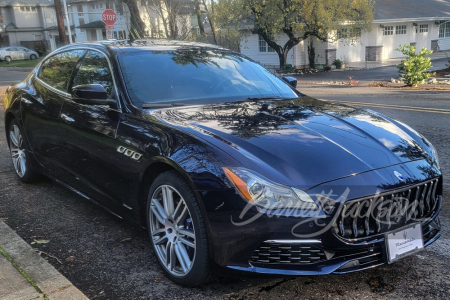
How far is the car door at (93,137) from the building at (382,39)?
2571 centimetres

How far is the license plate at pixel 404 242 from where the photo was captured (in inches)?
109

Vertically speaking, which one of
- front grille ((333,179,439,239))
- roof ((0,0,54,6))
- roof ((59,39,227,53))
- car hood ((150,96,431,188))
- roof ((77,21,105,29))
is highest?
roof ((0,0,54,6))

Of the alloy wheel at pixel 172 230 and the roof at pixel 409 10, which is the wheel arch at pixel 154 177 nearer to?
the alloy wheel at pixel 172 230

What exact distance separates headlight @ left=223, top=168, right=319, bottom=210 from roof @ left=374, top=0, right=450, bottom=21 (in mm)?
30774

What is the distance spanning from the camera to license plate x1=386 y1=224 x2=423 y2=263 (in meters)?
2.77

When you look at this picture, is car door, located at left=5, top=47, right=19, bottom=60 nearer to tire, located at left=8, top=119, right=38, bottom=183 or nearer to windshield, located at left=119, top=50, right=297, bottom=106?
tire, located at left=8, top=119, right=38, bottom=183

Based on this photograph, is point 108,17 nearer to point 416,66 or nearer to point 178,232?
point 416,66

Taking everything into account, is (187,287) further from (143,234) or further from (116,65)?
(116,65)

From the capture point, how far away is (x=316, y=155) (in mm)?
2922

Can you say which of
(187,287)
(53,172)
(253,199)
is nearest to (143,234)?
(187,287)

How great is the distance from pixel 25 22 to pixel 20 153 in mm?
64326

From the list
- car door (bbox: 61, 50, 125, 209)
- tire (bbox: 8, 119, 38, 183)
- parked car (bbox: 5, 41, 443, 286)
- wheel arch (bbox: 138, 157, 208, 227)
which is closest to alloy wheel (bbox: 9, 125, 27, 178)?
tire (bbox: 8, 119, 38, 183)

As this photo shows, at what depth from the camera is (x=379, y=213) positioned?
2.76m

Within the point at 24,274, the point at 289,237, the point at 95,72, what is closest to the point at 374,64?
the point at 95,72
